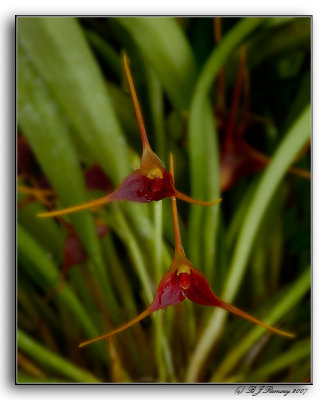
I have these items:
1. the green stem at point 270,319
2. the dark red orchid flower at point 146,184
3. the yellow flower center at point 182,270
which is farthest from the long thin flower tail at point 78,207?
the green stem at point 270,319

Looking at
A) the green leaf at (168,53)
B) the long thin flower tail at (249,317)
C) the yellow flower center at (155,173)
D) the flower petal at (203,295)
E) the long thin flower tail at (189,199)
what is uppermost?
the green leaf at (168,53)

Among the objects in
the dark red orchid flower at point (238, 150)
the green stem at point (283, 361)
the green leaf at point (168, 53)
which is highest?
the green leaf at point (168, 53)

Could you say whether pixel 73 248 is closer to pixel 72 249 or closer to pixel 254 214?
pixel 72 249

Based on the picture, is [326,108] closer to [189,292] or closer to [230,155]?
[230,155]

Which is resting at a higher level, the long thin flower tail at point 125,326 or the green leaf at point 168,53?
the green leaf at point 168,53

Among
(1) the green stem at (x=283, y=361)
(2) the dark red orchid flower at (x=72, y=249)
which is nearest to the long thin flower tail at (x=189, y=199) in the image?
(2) the dark red orchid flower at (x=72, y=249)

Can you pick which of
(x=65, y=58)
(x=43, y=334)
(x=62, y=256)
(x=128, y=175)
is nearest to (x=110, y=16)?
(x=65, y=58)

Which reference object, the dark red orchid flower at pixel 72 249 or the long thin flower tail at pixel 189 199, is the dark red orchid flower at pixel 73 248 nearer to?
the dark red orchid flower at pixel 72 249

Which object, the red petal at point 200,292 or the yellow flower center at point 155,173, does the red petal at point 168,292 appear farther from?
the yellow flower center at point 155,173

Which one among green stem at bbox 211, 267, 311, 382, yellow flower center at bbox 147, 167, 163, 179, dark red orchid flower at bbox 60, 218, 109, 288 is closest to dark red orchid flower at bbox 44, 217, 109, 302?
dark red orchid flower at bbox 60, 218, 109, 288
